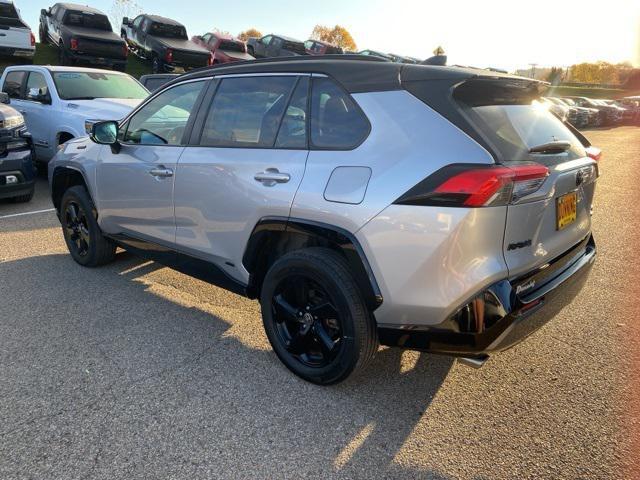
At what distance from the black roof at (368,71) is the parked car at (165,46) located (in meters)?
15.8

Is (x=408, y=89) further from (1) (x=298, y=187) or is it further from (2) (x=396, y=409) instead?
(2) (x=396, y=409)

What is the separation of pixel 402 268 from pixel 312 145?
873 mm

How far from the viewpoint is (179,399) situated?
8.98 ft

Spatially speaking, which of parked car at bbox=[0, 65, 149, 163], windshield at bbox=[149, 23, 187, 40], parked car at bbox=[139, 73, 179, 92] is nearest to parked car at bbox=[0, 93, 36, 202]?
parked car at bbox=[0, 65, 149, 163]

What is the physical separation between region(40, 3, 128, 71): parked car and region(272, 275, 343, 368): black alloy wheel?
15.6m

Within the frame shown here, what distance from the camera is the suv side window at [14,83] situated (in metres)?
8.49

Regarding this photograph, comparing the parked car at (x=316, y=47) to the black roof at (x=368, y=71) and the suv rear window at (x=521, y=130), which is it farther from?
the suv rear window at (x=521, y=130)

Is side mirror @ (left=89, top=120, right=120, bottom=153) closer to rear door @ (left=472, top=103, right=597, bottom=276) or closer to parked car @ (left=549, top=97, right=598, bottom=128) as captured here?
rear door @ (left=472, top=103, right=597, bottom=276)

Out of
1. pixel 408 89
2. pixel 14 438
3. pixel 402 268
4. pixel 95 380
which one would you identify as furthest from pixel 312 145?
pixel 14 438

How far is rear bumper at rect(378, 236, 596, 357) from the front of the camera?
7.49 ft

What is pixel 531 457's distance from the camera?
92.3 inches

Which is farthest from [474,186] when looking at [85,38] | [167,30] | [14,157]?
[167,30]

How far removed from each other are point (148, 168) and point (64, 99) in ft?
16.7

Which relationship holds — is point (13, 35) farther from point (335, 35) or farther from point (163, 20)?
point (335, 35)
